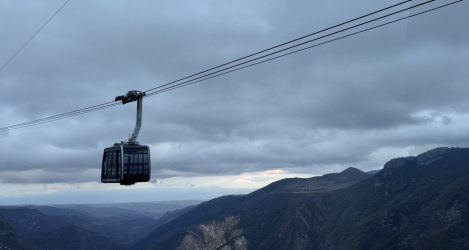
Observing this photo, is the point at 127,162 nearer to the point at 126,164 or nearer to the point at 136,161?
the point at 126,164

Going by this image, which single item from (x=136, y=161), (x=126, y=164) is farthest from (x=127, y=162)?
(x=136, y=161)

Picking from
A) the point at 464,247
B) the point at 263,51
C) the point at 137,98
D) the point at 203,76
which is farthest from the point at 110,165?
the point at 464,247

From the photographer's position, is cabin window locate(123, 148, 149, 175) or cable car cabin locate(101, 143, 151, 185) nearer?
cable car cabin locate(101, 143, 151, 185)

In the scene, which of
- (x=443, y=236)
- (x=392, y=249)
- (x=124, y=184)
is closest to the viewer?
(x=124, y=184)

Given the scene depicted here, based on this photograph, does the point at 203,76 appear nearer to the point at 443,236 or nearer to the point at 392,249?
the point at 443,236

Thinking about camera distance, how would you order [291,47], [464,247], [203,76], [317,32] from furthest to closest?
1. [464,247]
2. [203,76]
3. [291,47]
4. [317,32]

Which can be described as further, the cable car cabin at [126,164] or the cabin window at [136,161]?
the cabin window at [136,161]
